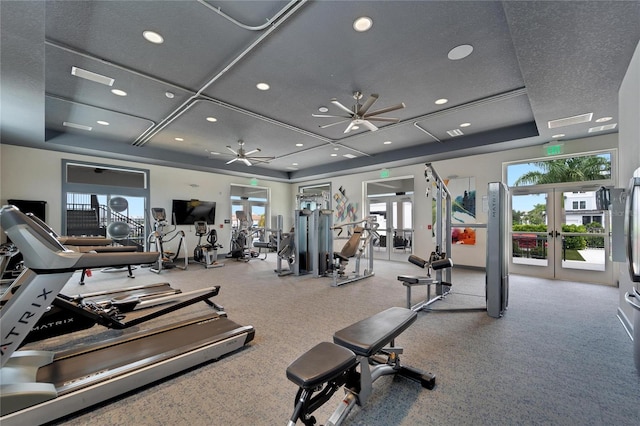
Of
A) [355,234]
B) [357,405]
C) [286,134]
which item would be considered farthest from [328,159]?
[357,405]

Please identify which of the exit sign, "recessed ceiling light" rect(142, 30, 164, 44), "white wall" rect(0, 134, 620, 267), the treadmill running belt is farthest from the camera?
"white wall" rect(0, 134, 620, 267)

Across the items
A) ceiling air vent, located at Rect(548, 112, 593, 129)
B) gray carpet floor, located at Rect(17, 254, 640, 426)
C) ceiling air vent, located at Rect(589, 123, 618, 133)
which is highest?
ceiling air vent, located at Rect(548, 112, 593, 129)

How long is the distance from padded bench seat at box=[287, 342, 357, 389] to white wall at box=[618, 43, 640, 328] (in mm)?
2826

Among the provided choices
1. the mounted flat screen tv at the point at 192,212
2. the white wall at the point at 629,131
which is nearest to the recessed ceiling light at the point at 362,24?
the white wall at the point at 629,131

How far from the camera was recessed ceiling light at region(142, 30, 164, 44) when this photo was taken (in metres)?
2.86

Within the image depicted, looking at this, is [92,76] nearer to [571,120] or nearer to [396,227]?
[571,120]

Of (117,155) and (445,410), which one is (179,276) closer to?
(117,155)

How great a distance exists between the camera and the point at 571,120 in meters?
4.54

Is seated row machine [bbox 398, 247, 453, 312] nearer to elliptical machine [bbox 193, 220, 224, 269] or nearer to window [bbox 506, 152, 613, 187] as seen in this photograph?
window [bbox 506, 152, 613, 187]

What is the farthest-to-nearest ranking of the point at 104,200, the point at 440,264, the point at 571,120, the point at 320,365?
the point at 104,200, the point at 571,120, the point at 440,264, the point at 320,365

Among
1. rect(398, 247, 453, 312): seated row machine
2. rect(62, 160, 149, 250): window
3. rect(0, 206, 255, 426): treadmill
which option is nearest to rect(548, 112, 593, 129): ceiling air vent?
rect(398, 247, 453, 312): seated row machine

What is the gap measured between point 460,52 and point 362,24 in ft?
4.42

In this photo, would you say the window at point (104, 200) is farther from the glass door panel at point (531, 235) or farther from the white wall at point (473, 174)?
the glass door panel at point (531, 235)

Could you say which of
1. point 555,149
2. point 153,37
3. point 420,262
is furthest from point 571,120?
point 153,37
